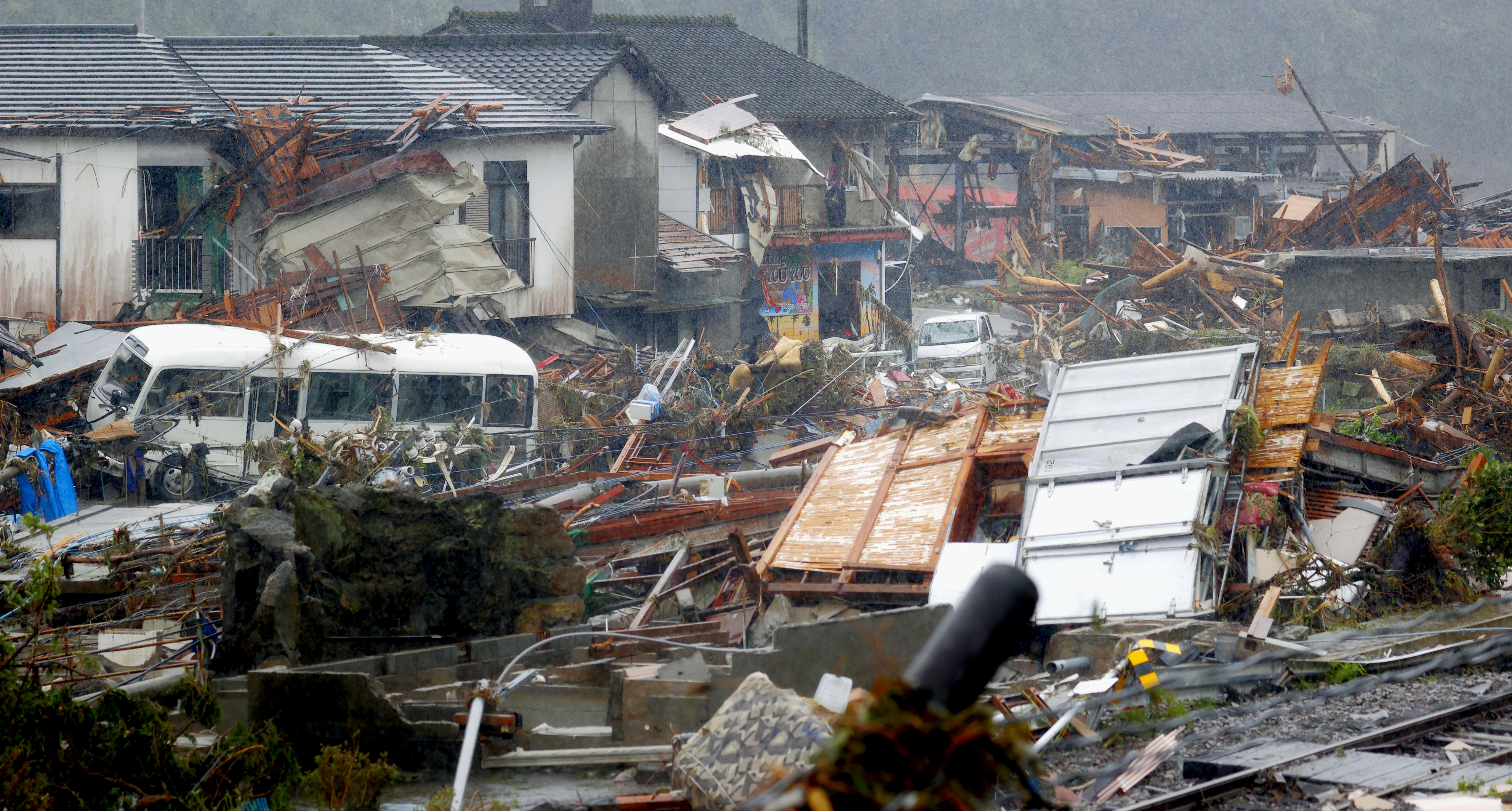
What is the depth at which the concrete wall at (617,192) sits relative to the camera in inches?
958

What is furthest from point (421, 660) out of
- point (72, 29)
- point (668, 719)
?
point (72, 29)

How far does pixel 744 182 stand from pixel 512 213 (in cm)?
748

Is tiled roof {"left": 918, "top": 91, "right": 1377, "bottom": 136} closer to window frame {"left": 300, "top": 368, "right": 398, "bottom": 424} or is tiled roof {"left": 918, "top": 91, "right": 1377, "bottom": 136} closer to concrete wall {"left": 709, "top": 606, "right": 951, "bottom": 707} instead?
window frame {"left": 300, "top": 368, "right": 398, "bottom": 424}

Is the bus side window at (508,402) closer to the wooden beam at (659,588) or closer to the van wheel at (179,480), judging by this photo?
the van wheel at (179,480)

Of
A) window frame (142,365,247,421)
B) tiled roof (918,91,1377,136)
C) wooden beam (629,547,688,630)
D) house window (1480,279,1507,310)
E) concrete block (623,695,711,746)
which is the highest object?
tiled roof (918,91,1377,136)

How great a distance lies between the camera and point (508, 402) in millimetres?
17344

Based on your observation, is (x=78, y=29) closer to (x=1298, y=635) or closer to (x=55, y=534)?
(x=55, y=534)

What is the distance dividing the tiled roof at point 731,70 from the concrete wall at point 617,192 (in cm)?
365

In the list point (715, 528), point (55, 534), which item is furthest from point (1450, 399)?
point (55, 534)

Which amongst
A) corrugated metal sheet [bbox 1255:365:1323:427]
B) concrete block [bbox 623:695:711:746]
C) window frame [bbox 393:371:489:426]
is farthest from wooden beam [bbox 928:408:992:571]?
window frame [bbox 393:371:489:426]

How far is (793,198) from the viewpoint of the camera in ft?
97.1

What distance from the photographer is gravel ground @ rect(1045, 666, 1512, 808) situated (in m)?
6.95

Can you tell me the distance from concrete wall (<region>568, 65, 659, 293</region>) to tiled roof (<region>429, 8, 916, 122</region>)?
12.0 feet

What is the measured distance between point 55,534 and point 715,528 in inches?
253
